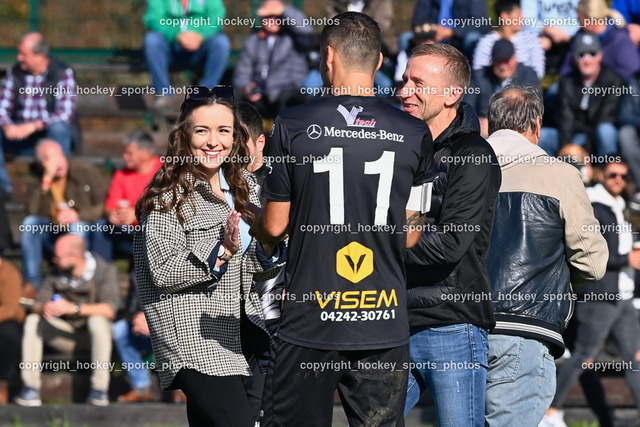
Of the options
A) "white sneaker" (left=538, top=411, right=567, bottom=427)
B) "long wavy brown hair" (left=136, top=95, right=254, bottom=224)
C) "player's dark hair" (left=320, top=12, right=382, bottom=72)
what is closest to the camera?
"player's dark hair" (left=320, top=12, right=382, bottom=72)

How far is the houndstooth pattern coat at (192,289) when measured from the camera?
175 inches

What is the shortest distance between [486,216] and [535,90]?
0.83 metres

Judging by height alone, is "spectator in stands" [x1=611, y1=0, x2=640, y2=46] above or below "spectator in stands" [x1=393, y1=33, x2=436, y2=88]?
above

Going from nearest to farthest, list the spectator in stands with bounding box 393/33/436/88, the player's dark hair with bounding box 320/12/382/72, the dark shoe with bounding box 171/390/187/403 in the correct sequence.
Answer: the player's dark hair with bounding box 320/12/382/72
the dark shoe with bounding box 171/390/187/403
the spectator in stands with bounding box 393/33/436/88

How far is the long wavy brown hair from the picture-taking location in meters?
4.56

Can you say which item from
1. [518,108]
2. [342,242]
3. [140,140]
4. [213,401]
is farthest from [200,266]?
[140,140]

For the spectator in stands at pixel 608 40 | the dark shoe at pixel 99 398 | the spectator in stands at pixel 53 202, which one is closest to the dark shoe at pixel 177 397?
the dark shoe at pixel 99 398

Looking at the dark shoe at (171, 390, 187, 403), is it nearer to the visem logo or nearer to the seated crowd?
the seated crowd

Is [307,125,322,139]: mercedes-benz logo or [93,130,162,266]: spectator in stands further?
[93,130,162,266]: spectator in stands

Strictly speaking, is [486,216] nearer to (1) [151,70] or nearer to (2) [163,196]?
(2) [163,196]

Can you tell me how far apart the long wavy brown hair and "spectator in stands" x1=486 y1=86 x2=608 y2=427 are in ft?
3.97

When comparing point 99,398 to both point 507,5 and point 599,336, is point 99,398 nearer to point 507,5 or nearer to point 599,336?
point 599,336

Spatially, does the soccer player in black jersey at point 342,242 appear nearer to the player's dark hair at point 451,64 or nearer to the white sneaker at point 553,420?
the player's dark hair at point 451,64

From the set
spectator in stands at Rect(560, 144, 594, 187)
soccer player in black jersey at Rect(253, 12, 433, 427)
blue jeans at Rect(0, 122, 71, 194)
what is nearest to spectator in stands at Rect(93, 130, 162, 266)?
blue jeans at Rect(0, 122, 71, 194)
